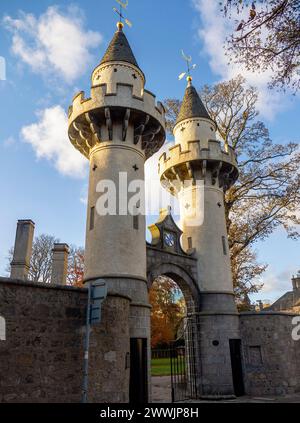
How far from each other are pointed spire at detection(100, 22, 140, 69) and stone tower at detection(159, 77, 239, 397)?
4.63 metres

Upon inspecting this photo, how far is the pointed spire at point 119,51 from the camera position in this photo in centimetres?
1399

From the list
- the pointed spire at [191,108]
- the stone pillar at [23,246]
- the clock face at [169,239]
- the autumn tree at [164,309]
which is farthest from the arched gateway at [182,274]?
the autumn tree at [164,309]

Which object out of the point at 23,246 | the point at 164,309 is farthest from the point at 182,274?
the point at 164,309

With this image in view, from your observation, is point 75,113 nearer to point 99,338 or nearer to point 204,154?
point 204,154

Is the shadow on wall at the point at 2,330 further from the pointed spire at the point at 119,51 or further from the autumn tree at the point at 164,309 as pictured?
the autumn tree at the point at 164,309

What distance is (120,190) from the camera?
12.1 m

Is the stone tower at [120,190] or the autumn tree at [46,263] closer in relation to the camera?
the stone tower at [120,190]

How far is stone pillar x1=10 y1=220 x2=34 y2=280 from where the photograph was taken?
12297 millimetres

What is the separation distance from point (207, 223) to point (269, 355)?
6191 mm

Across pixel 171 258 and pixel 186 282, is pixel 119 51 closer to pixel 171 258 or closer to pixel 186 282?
pixel 171 258

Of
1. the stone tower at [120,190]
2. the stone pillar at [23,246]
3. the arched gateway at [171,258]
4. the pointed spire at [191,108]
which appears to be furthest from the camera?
the pointed spire at [191,108]

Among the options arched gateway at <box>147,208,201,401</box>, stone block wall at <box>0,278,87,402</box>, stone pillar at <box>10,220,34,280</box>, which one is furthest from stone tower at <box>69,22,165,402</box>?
stone pillar at <box>10,220,34,280</box>

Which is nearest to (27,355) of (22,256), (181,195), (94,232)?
(94,232)

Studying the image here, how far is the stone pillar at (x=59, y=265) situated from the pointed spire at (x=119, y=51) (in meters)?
7.94
